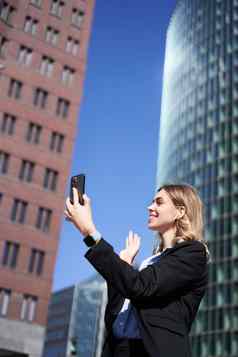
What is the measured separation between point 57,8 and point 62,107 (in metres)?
9.58

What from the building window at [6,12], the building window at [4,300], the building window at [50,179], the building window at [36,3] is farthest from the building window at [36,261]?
the building window at [36,3]

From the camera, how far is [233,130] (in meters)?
78.1

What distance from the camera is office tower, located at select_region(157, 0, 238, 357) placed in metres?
68.7

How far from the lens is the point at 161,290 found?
9.91 ft

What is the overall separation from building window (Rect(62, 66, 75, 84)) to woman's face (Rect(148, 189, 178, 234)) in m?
43.4

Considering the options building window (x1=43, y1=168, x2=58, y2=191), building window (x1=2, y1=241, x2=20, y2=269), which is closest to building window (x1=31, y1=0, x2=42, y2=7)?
building window (x1=43, y1=168, x2=58, y2=191)

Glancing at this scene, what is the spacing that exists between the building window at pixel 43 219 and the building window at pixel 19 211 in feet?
3.60

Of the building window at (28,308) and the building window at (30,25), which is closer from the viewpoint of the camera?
the building window at (28,308)

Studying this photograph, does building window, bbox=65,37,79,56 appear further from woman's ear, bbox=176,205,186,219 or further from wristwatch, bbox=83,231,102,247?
wristwatch, bbox=83,231,102,247

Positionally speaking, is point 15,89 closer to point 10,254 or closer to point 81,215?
point 10,254

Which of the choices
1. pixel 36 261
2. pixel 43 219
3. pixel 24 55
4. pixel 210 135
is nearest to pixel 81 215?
pixel 36 261

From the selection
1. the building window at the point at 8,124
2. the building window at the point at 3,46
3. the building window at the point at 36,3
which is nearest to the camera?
the building window at the point at 8,124

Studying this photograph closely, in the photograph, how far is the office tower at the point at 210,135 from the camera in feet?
225

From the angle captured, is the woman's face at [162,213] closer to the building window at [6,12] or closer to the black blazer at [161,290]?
the black blazer at [161,290]
